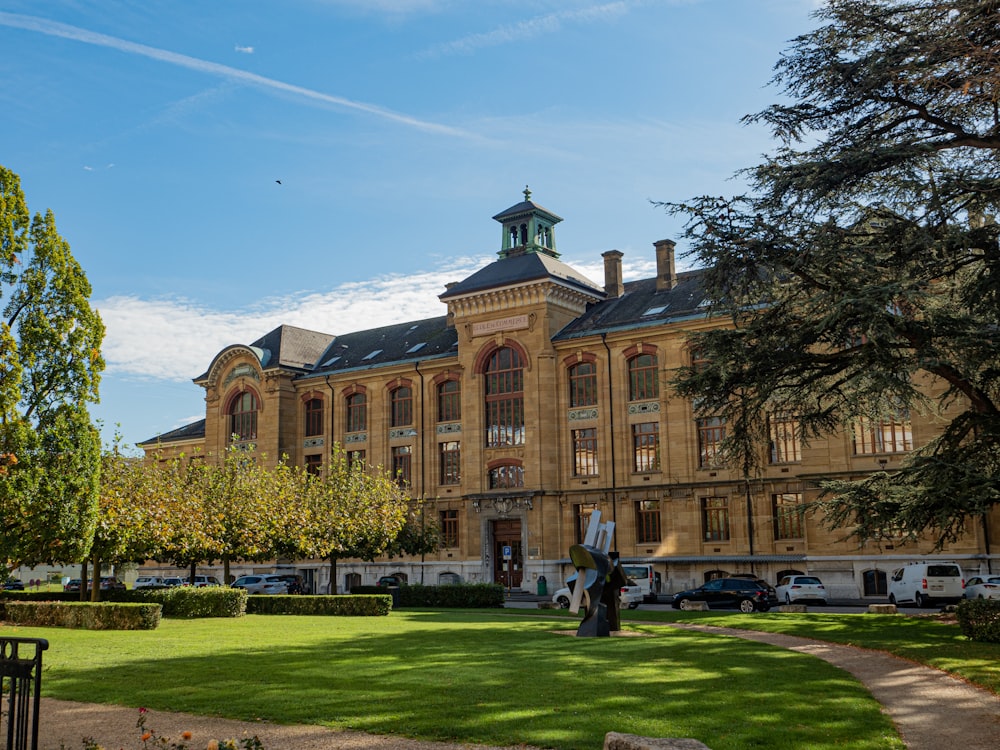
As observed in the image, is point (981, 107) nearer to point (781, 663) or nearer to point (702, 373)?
point (702, 373)

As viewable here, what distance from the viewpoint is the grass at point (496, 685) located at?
10.8 meters

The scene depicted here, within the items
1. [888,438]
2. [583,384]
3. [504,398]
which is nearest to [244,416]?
[504,398]

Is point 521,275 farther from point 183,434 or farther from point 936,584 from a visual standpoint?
point 183,434

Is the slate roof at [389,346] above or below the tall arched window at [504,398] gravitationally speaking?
above

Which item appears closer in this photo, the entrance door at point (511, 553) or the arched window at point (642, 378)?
the arched window at point (642, 378)

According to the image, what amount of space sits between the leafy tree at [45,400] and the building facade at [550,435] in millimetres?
22238

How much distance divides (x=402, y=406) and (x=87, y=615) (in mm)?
32218

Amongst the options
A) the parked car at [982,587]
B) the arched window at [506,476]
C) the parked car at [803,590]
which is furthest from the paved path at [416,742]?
the arched window at [506,476]

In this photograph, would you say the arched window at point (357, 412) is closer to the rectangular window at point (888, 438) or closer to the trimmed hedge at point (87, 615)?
the rectangular window at point (888, 438)

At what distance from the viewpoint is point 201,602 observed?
103 feet

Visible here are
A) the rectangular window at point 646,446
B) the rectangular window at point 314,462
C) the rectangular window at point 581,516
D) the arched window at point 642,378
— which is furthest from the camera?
the rectangular window at point 314,462

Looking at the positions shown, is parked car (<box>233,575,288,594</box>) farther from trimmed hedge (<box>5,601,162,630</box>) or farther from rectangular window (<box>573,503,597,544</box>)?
trimmed hedge (<box>5,601,162,630</box>)

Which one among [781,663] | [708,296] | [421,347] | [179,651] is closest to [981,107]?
[708,296]

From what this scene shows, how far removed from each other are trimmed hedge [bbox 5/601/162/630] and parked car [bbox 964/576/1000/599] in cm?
2689
